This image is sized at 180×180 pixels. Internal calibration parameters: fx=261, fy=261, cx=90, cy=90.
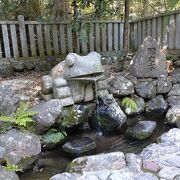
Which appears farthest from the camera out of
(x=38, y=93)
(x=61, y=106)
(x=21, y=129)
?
(x=38, y=93)

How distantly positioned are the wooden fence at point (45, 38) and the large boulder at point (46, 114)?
7.55 ft

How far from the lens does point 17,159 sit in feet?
12.5

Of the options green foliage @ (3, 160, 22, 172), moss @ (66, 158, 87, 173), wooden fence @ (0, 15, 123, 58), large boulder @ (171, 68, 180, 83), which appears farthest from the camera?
wooden fence @ (0, 15, 123, 58)

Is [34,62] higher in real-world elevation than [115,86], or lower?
Result: higher

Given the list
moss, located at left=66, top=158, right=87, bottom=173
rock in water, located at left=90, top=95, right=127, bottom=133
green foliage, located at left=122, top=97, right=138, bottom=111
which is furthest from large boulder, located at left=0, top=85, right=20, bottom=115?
green foliage, located at left=122, top=97, right=138, bottom=111

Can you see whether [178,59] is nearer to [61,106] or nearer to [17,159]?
[61,106]

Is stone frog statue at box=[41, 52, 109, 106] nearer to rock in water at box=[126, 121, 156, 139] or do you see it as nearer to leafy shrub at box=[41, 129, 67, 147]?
leafy shrub at box=[41, 129, 67, 147]

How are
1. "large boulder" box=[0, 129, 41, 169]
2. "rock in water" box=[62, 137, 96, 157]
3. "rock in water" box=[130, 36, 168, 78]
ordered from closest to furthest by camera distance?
"large boulder" box=[0, 129, 41, 169], "rock in water" box=[62, 137, 96, 157], "rock in water" box=[130, 36, 168, 78]

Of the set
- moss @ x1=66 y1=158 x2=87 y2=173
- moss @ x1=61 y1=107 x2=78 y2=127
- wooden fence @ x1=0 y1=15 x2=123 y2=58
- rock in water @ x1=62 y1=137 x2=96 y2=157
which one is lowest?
rock in water @ x1=62 y1=137 x2=96 y2=157

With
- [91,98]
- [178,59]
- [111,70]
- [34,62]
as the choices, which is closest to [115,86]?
[91,98]

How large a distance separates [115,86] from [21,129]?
232 cm

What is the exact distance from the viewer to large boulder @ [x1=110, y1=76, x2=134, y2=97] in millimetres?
5664

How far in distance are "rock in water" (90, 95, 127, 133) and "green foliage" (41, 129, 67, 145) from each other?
0.79 metres

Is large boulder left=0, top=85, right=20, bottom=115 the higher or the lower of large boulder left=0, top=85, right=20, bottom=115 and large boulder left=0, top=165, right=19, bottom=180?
the higher
